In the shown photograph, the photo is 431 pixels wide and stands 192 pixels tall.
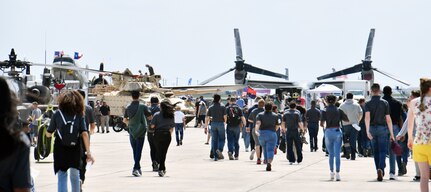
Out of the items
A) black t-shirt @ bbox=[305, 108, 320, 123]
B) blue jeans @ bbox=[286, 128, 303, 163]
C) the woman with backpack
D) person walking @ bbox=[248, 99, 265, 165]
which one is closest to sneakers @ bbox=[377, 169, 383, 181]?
blue jeans @ bbox=[286, 128, 303, 163]

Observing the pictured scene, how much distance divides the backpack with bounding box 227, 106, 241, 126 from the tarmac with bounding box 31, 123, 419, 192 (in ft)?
2.99

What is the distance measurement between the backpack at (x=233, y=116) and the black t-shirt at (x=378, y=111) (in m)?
7.13

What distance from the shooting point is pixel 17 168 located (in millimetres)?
4727

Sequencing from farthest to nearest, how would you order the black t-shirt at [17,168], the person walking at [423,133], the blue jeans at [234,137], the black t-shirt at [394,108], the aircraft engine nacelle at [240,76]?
the aircraft engine nacelle at [240,76]
the blue jeans at [234,137]
the black t-shirt at [394,108]
the person walking at [423,133]
the black t-shirt at [17,168]

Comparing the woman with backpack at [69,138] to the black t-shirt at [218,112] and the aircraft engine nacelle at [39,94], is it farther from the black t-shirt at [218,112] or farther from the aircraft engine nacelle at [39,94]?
the aircraft engine nacelle at [39,94]

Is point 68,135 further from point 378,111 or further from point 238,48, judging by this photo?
point 238,48

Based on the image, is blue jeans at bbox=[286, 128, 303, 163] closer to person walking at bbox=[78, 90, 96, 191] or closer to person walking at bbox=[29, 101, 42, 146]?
person walking at bbox=[78, 90, 96, 191]

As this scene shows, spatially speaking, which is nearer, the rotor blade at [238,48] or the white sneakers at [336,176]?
the white sneakers at [336,176]

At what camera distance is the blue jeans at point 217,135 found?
2162 centimetres

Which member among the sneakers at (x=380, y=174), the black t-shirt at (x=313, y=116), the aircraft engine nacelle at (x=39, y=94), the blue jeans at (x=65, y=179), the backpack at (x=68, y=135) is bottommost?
the sneakers at (x=380, y=174)

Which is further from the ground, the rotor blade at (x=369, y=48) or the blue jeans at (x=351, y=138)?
the rotor blade at (x=369, y=48)

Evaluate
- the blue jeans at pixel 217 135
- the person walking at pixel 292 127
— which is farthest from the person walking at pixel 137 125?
the blue jeans at pixel 217 135

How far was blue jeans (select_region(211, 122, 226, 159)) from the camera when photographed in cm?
2162

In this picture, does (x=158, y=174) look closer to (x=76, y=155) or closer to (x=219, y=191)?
(x=219, y=191)
